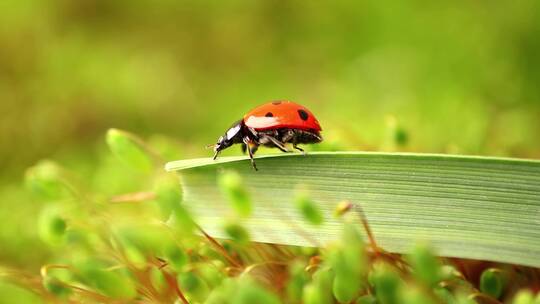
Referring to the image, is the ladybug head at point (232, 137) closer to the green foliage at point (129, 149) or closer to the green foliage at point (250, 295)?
the green foliage at point (129, 149)

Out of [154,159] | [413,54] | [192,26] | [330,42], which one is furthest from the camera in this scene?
[192,26]

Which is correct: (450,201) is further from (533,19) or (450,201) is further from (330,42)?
(330,42)

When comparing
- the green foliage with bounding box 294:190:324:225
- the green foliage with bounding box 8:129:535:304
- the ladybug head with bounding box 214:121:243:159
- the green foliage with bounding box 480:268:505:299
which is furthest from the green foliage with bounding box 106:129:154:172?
the green foliage with bounding box 480:268:505:299

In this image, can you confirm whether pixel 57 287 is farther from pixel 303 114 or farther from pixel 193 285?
pixel 303 114

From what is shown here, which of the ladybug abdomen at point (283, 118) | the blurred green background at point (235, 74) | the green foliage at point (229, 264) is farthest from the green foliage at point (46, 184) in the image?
the blurred green background at point (235, 74)

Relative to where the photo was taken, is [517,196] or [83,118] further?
[83,118]

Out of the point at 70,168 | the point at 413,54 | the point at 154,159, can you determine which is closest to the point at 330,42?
the point at 413,54
